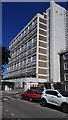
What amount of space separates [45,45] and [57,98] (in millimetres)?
46731

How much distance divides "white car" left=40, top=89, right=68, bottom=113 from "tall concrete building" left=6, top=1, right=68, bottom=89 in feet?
124

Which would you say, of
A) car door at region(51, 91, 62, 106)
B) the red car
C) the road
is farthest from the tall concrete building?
the road

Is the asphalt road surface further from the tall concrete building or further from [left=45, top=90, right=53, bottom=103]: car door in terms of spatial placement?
the tall concrete building

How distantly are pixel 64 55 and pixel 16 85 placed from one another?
67.0 feet

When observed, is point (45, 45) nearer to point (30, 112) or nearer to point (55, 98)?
point (55, 98)

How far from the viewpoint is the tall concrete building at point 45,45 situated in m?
53.5

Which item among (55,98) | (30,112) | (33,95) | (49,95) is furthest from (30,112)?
(33,95)

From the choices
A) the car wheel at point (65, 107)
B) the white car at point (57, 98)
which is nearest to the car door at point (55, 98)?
the white car at point (57, 98)

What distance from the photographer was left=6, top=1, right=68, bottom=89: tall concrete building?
53.5 metres

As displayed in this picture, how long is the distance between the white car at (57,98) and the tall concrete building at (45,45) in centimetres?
3774

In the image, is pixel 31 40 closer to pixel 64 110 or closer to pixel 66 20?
pixel 66 20

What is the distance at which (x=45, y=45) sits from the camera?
58156 mm

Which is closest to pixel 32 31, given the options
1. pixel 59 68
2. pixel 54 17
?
pixel 54 17

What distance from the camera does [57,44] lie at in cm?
5597
